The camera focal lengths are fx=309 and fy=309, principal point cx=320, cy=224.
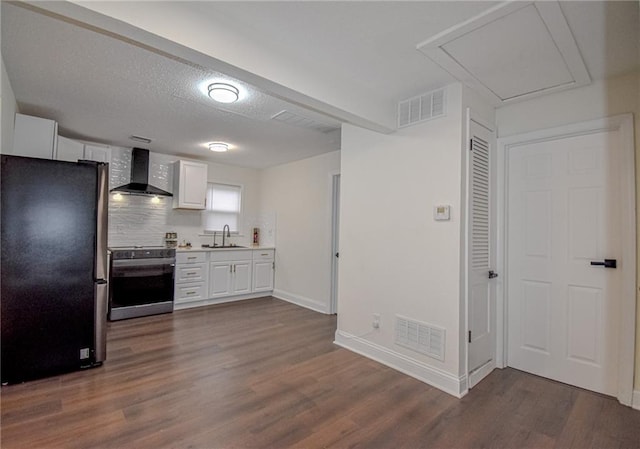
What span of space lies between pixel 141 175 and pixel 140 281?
1.61 metres

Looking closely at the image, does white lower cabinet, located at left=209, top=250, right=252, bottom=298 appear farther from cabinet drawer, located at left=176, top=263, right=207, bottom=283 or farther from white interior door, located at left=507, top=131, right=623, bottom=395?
white interior door, located at left=507, top=131, right=623, bottom=395

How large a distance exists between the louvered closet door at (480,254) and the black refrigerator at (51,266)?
125 inches

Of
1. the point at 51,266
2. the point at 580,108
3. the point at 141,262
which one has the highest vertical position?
the point at 580,108

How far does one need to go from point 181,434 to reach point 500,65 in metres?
3.22

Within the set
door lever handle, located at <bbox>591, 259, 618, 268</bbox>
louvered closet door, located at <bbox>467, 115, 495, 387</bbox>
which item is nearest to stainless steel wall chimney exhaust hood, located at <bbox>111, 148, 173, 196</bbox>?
louvered closet door, located at <bbox>467, 115, 495, 387</bbox>

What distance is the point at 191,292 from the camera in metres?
4.83

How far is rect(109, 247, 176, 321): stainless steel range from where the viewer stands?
4118 millimetres

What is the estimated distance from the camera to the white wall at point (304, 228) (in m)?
4.79

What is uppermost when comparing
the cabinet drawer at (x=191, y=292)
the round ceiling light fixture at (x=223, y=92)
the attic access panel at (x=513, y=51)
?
the attic access panel at (x=513, y=51)

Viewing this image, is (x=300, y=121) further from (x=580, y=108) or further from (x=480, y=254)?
(x=580, y=108)

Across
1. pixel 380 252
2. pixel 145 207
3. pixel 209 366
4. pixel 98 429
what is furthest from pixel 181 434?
pixel 145 207

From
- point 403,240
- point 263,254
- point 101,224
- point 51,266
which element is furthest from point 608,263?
point 263,254

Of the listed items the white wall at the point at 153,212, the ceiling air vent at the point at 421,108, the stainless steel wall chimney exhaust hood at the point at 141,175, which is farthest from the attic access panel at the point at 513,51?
the white wall at the point at 153,212

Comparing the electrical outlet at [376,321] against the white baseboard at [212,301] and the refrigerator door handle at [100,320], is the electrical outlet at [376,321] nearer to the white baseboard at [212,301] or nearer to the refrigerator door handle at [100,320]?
the refrigerator door handle at [100,320]
